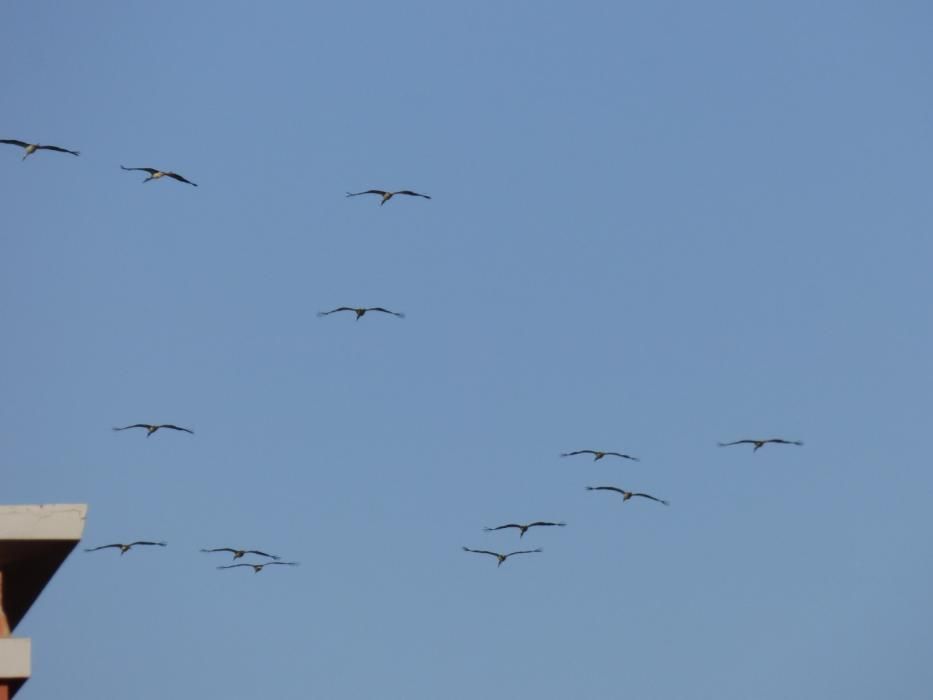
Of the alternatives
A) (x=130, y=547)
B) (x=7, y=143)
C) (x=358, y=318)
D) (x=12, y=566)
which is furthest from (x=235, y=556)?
(x=12, y=566)

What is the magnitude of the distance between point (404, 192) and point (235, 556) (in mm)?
27944

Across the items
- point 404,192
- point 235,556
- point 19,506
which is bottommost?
point 235,556

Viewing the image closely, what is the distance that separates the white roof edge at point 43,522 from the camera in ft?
188

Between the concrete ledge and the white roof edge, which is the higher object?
the white roof edge

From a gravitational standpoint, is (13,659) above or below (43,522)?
below

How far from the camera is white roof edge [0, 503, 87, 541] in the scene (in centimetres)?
5741

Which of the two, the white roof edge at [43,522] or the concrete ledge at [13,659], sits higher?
the white roof edge at [43,522]

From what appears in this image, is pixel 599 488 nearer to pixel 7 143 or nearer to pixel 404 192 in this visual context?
pixel 404 192

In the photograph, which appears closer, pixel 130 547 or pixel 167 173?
pixel 167 173

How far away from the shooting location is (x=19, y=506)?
2271 inches

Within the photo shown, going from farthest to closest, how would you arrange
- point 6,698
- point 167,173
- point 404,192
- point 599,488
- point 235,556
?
point 235,556
point 599,488
point 404,192
point 167,173
point 6,698

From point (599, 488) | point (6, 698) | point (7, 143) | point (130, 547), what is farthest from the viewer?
point (130, 547)

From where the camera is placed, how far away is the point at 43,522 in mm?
57875

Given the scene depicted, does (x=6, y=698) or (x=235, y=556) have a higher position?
(x=6, y=698)
